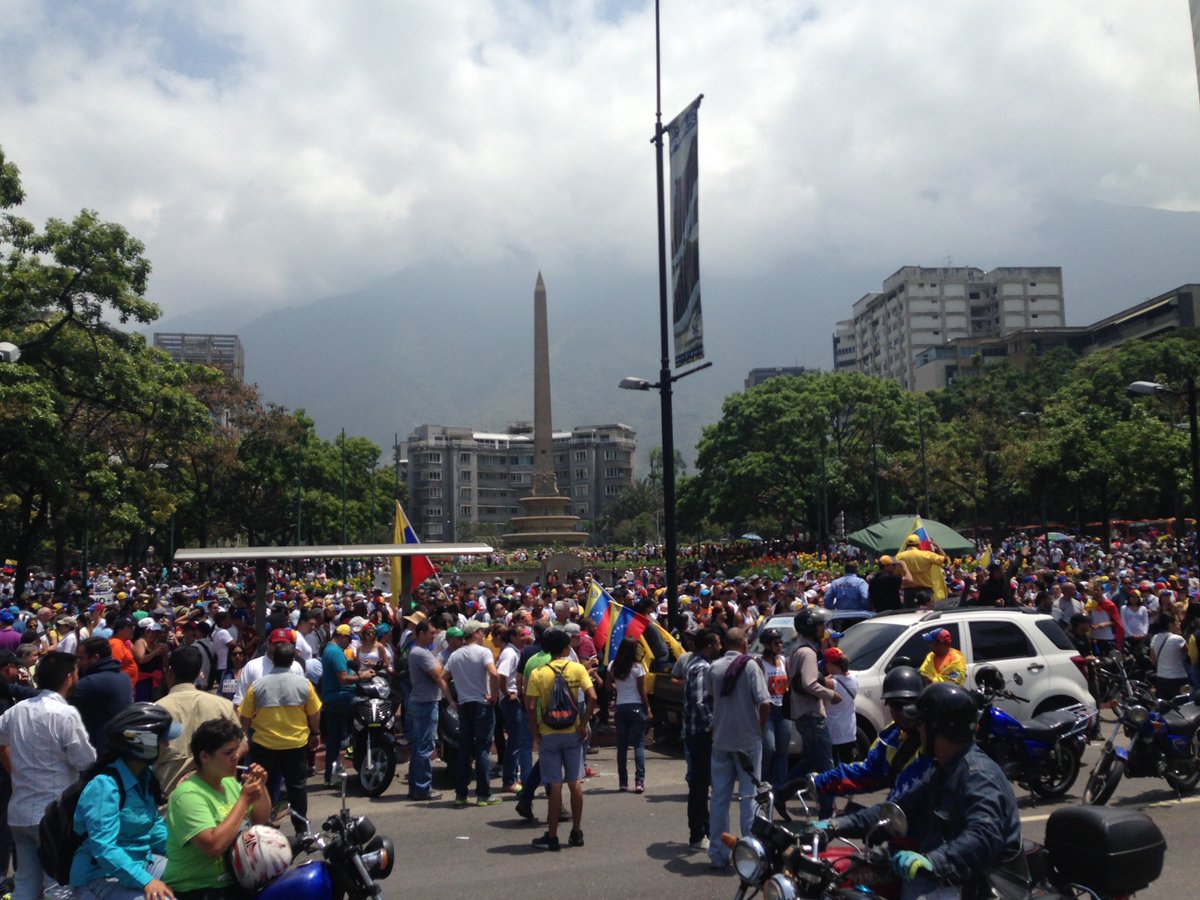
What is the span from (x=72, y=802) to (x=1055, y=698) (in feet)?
30.5

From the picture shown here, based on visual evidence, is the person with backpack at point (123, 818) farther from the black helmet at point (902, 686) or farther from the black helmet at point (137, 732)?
the black helmet at point (902, 686)

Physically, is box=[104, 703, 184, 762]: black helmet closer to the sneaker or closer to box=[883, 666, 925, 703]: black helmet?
box=[883, 666, 925, 703]: black helmet

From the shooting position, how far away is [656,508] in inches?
5039

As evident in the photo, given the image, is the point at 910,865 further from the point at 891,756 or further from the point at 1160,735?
the point at 1160,735

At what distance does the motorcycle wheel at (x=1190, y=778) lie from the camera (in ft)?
30.4

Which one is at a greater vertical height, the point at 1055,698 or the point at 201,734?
the point at 201,734

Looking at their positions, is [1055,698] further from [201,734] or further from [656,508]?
[656,508]

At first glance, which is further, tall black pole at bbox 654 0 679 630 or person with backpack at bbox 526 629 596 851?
tall black pole at bbox 654 0 679 630

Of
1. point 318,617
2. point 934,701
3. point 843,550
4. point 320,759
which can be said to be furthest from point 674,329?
point 843,550

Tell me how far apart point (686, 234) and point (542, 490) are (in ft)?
164

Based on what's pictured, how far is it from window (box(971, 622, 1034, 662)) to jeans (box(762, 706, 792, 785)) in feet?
8.62

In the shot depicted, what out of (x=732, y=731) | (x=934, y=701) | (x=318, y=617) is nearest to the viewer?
(x=934, y=701)

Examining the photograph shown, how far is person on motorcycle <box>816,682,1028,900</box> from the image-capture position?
380 centimetres

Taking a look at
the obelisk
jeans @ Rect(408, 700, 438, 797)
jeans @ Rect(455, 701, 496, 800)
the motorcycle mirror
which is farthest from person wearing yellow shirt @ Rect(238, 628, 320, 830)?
the obelisk
